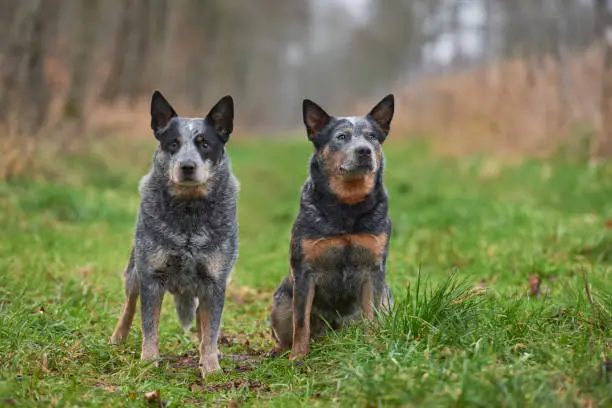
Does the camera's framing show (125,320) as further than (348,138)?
Yes

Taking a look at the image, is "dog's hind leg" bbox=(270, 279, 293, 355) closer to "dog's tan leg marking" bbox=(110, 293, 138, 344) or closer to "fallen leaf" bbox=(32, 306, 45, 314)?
"dog's tan leg marking" bbox=(110, 293, 138, 344)

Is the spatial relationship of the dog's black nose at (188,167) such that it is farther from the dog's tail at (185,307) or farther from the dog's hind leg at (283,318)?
the dog's hind leg at (283,318)

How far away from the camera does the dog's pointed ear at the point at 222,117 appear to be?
15.2 ft

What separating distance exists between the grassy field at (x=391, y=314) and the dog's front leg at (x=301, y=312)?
0.10m

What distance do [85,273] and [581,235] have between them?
5064 millimetres

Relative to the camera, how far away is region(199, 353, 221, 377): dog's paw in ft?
14.2

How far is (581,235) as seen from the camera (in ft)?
24.5


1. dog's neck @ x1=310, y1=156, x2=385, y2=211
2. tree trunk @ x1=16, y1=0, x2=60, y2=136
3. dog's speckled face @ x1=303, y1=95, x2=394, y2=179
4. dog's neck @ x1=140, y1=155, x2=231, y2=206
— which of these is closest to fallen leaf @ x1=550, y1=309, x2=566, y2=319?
dog's neck @ x1=310, y1=156, x2=385, y2=211

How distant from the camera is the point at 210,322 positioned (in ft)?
14.6

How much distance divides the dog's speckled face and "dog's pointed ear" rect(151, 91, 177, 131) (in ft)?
2.97

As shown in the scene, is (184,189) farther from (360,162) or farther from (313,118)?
(360,162)

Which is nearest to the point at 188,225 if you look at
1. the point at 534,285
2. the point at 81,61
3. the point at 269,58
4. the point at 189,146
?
the point at 189,146

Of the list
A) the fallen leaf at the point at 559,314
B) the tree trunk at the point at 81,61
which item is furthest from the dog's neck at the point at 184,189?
the tree trunk at the point at 81,61

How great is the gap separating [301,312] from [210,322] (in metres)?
0.58
